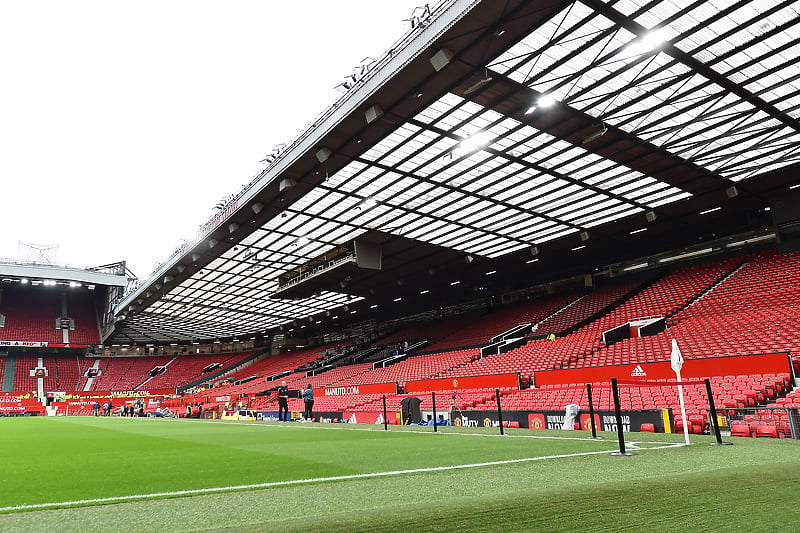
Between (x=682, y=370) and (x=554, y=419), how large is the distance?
19.5ft

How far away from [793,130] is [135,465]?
2001 centimetres

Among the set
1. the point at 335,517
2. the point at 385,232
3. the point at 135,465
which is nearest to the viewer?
the point at 335,517

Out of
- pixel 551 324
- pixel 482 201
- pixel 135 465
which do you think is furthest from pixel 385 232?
pixel 135 465

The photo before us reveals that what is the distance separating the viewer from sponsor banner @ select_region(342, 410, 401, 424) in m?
19.2

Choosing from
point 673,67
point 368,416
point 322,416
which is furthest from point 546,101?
point 322,416

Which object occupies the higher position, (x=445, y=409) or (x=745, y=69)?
(x=745, y=69)

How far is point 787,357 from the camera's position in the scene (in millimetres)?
13188

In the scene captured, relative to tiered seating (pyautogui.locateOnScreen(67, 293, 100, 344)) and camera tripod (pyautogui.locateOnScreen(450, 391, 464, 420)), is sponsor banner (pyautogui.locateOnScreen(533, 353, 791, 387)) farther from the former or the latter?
tiered seating (pyautogui.locateOnScreen(67, 293, 100, 344))

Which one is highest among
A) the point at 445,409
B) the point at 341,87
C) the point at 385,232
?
the point at 341,87

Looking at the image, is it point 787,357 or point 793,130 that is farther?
point 793,130

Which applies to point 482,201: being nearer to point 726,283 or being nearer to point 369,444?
point 726,283

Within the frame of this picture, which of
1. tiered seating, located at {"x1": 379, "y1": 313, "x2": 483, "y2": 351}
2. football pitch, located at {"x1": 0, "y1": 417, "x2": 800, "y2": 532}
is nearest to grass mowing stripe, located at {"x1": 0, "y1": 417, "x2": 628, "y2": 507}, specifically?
football pitch, located at {"x1": 0, "y1": 417, "x2": 800, "y2": 532}

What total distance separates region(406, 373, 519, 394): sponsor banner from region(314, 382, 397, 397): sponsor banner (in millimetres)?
1342

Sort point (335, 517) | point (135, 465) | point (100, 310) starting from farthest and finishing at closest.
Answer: point (100, 310), point (135, 465), point (335, 517)
